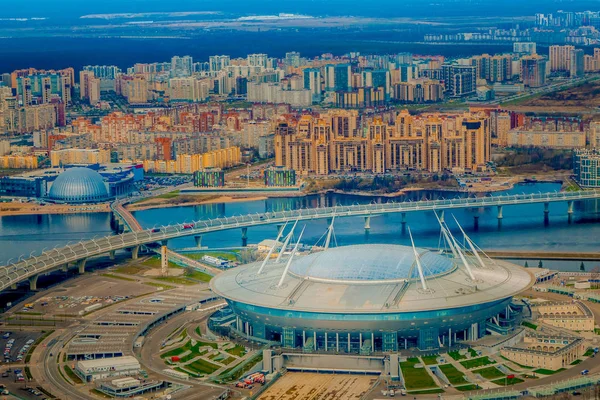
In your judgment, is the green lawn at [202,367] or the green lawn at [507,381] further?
the green lawn at [202,367]

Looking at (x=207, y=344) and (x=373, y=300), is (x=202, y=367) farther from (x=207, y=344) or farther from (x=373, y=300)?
(x=373, y=300)

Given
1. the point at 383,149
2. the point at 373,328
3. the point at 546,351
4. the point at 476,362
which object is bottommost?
the point at 476,362

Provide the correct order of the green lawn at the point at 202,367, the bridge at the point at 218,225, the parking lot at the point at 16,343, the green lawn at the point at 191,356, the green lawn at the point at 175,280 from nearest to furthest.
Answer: the green lawn at the point at 202,367 < the green lawn at the point at 191,356 < the parking lot at the point at 16,343 < the green lawn at the point at 175,280 < the bridge at the point at 218,225

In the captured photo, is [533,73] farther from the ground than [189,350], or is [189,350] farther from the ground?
[533,73]

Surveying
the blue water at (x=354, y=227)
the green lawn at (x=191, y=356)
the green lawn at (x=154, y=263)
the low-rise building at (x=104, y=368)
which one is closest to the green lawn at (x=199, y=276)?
the green lawn at (x=154, y=263)

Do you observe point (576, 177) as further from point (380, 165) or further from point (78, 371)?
point (78, 371)

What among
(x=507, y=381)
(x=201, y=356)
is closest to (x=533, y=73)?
(x=201, y=356)

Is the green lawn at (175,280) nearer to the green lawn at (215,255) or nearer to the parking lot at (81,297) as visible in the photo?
the parking lot at (81,297)
